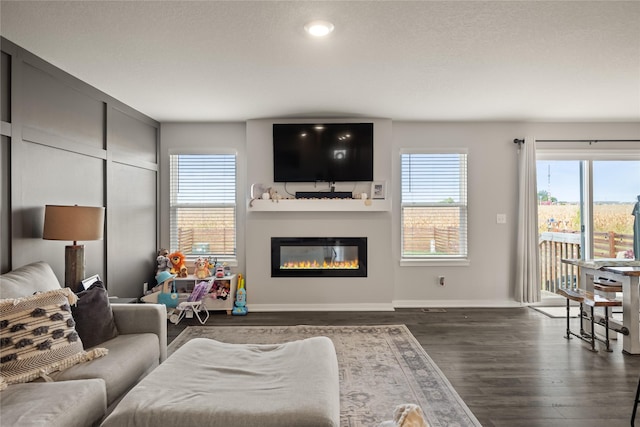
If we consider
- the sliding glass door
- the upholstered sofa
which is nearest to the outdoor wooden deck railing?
the sliding glass door

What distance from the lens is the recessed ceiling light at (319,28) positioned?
7.47 ft

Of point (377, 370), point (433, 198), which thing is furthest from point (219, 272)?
point (433, 198)

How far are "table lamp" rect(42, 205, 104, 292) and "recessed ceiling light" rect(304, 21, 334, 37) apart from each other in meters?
2.09

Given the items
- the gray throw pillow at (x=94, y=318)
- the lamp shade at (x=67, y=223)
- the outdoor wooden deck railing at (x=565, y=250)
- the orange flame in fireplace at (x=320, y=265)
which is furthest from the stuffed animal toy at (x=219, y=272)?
the outdoor wooden deck railing at (x=565, y=250)

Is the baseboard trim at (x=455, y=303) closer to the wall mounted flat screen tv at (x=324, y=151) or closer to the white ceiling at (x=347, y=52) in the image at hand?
the wall mounted flat screen tv at (x=324, y=151)

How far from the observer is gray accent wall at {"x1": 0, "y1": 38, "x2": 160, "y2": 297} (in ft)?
8.36

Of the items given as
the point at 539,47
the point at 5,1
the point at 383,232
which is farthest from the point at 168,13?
the point at 383,232

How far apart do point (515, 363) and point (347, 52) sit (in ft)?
9.39

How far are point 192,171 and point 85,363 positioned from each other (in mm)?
3296

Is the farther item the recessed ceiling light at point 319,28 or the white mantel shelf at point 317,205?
the white mantel shelf at point 317,205

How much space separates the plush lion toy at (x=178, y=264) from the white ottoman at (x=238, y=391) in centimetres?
247

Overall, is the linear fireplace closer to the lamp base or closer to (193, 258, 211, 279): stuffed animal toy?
(193, 258, 211, 279): stuffed animal toy

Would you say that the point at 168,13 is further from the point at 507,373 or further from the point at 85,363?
the point at 507,373

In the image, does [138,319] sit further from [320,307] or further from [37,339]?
[320,307]
